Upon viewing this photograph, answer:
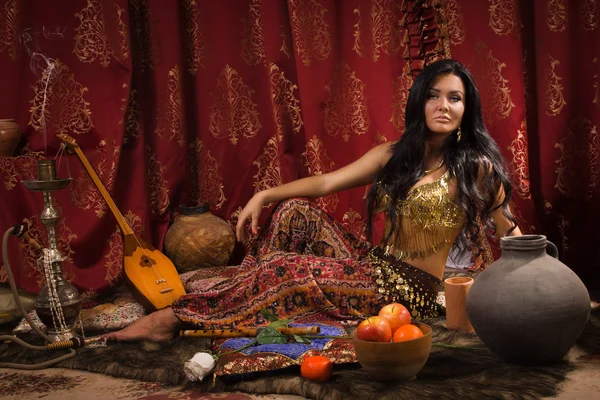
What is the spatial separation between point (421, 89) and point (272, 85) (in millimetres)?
1166

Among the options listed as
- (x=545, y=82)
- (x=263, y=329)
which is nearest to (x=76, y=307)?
(x=263, y=329)

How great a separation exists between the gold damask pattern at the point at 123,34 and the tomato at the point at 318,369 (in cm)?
205

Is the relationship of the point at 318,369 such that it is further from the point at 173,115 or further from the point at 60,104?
the point at 60,104

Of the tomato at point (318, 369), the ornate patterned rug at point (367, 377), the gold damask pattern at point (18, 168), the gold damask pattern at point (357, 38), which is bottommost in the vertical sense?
the ornate patterned rug at point (367, 377)

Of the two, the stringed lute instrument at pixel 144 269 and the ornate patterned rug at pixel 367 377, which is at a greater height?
the stringed lute instrument at pixel 144 269

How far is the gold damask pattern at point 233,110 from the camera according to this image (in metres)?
3.91

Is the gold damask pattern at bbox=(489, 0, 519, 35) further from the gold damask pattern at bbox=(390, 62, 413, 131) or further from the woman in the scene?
the woman

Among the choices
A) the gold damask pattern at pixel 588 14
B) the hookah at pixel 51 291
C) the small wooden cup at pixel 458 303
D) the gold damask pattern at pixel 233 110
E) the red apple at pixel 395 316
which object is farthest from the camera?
the gold damask pattern at pixel 233 110

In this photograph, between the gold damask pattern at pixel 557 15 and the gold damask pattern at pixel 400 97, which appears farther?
the gold damask pattern at pixel 400 97

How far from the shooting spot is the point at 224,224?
3.76m

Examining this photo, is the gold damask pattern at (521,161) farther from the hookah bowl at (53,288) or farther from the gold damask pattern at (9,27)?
the gold damask pattern at (9,27)

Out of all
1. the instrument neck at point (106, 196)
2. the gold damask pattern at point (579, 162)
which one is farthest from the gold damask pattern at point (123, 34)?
the gold damask pattern at point (579, 162)

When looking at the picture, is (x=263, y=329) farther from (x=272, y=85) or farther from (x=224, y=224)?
(x=272, y=85)

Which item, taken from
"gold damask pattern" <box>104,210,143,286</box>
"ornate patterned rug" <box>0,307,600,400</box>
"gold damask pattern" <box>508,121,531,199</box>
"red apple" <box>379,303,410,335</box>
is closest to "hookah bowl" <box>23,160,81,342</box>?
"ornate patterned rug" <box>0,307,600,400</box>
